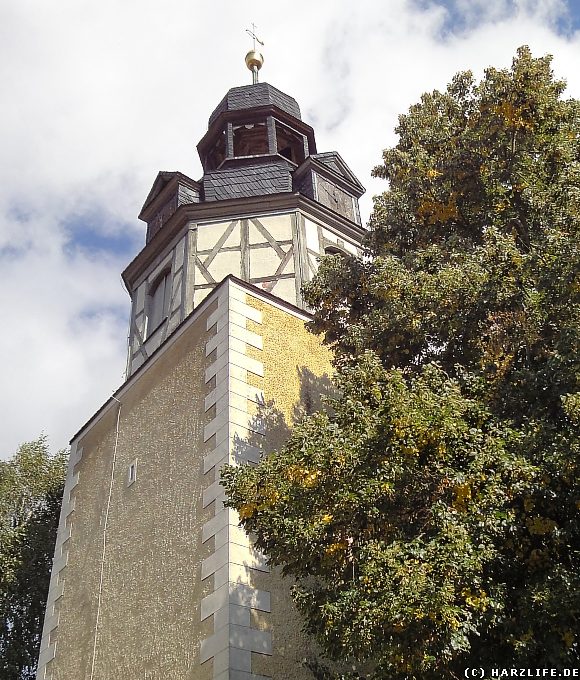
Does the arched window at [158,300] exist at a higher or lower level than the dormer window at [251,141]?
lower

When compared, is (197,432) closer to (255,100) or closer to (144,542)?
(144,542)

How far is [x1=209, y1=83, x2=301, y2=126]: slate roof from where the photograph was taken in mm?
16734

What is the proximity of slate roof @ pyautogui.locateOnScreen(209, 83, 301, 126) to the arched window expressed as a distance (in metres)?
4.74

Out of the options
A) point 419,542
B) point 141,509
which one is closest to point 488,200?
point 419,542

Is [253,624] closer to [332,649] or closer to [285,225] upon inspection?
[332,649]

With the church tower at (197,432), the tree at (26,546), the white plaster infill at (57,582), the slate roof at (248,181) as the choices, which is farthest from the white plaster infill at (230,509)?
the tree at (26,546)

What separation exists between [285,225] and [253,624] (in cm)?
710

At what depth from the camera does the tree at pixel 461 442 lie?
17.4 feet

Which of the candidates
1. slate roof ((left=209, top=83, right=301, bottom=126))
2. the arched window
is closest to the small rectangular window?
the arched window

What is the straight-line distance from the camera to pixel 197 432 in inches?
373

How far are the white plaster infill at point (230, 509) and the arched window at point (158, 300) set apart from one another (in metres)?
2.98

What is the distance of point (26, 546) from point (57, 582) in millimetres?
5495

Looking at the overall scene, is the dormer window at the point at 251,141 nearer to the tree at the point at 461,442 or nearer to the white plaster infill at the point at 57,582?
the white plaster infill at the point at 57,582

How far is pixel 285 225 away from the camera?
13281 mm
